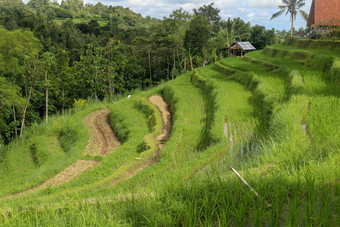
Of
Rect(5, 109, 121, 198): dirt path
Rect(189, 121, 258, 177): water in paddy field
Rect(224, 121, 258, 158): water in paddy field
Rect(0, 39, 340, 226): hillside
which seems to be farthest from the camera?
Rect(5, 109, 121, 198): dirt path

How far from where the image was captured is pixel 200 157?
5637 millimetres

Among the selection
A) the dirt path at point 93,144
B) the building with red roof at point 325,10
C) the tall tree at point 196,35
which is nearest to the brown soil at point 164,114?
the dirt path at point 93,144

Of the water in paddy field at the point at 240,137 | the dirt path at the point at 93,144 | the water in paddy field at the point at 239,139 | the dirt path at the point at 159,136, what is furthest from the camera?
the dirt path at the point at 93,144

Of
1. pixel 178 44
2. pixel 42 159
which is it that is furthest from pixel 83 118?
pixel 178 44

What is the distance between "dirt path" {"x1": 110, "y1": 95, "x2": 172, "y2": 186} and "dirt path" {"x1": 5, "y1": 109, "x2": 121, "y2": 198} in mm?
1967

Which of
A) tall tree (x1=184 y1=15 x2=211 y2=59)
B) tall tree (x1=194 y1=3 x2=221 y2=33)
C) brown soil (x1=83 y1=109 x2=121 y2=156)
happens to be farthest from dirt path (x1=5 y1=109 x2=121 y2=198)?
tall tree (x1=194 y1=3 x2=221 y2=33)

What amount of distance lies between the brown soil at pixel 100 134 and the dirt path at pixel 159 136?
2107 mm

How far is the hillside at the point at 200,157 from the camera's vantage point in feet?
7.63

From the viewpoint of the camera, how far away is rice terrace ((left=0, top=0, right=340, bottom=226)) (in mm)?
2348

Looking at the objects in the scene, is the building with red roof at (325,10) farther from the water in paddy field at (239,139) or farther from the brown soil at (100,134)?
the brown soil at (100,134)

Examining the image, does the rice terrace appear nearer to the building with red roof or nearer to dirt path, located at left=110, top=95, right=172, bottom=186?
dirt path, located at left=110, top=95, right=172, bottom=186

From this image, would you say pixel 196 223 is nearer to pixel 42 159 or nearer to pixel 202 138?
pixel 202 138

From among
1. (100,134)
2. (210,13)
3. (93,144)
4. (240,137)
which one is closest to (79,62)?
(100,134)

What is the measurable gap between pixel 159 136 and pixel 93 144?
3.41 m
